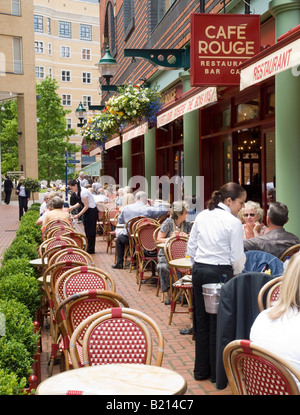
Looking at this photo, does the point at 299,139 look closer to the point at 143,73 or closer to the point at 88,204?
the point at 88,204

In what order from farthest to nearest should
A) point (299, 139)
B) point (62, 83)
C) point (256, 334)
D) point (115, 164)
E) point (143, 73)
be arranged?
1. point (62, 83)
2. point (115, 164)
3. point (143, 73)
4. point (299, 139)
5. point (256, 334)

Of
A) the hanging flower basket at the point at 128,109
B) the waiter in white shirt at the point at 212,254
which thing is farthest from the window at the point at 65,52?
the waiter in white shirt at the point at 212,254

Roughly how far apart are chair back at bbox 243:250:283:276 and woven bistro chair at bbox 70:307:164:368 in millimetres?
1831

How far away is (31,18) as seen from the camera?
41.2 meters

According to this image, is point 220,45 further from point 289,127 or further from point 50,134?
point 50,134

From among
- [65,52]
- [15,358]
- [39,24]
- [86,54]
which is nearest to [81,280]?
[15,358]

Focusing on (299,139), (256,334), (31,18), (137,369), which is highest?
(31,18)

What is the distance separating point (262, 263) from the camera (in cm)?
509

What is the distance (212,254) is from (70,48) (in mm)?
70955

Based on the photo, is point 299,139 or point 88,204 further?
point 88,204

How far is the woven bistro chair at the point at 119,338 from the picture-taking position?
137 inches

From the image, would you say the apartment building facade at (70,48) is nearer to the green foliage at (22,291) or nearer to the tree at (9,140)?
the tree at (9,140)
